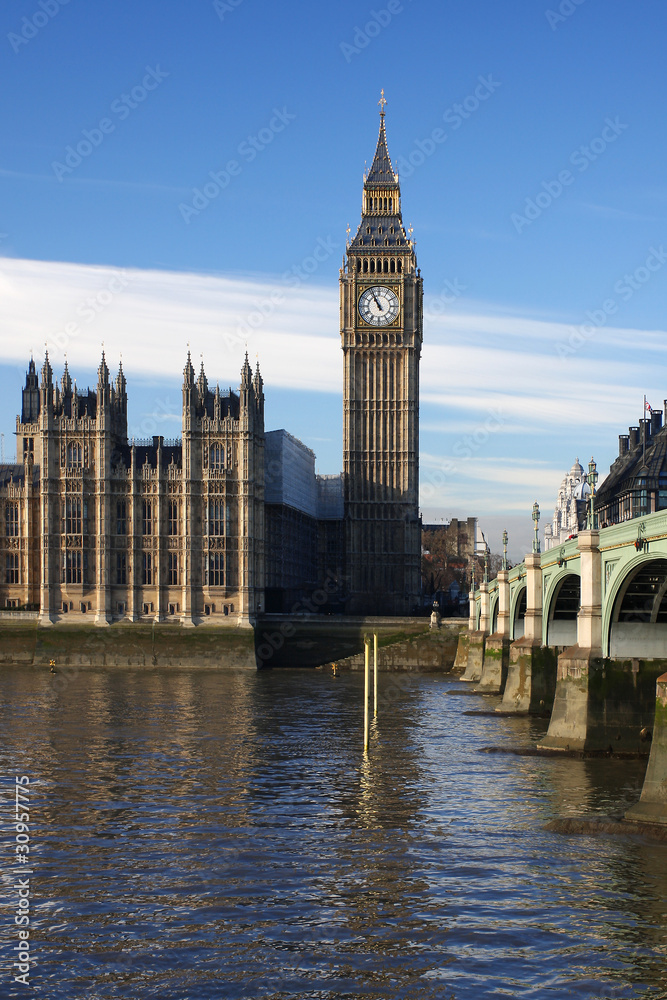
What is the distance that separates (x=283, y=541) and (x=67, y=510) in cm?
2482

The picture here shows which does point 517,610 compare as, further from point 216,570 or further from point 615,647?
point 615,647

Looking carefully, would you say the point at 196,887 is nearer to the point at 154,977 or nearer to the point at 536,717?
the point at 154,977

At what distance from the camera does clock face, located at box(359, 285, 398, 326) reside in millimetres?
140625

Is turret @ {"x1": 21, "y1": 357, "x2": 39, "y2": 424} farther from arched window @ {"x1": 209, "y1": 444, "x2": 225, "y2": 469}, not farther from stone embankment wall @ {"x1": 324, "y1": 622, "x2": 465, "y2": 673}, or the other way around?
stone embankment wall @ {"x1": 324, "y1": 622, "x2": 465, "y2": 673}

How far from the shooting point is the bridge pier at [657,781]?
106 ft

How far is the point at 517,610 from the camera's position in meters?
82.0

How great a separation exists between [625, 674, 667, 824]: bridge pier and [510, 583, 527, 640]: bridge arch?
42685mm

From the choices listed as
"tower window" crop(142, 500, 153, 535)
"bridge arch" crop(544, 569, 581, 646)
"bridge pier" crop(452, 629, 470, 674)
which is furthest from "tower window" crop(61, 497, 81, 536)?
"bridge arch" crop(544, 569, 581, 646)

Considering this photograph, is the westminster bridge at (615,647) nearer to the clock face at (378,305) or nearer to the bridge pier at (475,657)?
the bridge pier at (475,657)

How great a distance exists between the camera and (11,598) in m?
115

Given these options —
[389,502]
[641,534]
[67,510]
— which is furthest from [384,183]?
[641,534]

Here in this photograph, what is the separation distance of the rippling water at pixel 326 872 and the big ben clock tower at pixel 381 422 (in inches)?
3288

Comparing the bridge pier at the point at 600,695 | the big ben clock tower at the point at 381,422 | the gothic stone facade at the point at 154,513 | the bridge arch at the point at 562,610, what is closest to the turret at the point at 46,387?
the gothic stone facade at the point at 154,513

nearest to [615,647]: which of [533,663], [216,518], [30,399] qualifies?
[533,663]
